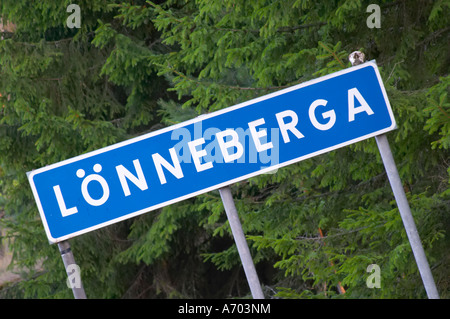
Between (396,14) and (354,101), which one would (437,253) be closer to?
(396,14)

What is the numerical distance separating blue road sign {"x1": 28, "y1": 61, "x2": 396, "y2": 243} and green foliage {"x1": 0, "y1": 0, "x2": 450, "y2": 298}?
1.53m

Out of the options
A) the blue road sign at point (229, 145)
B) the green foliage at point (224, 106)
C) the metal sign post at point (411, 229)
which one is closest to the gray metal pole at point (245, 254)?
the blue road sign at point (229, 145)

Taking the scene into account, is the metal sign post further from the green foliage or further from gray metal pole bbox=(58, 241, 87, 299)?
the green foliage

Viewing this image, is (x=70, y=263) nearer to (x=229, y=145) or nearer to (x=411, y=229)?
(x=229, y=145)

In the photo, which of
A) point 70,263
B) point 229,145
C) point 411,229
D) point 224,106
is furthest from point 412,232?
point 224,106

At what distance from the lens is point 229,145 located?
2070 millimetres

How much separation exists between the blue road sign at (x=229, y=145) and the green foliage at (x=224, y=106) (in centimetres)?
153

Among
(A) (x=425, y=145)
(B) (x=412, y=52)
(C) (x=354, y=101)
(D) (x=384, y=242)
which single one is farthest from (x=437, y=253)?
(C) (x=354, y=101)

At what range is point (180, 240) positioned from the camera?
34.5 feet

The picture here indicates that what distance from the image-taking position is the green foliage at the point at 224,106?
4.94 m

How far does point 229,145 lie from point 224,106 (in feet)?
11.9

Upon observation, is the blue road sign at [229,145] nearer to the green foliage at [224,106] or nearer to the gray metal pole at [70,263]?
the gray metal pole at [70,263]

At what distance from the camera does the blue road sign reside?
80.0 inches

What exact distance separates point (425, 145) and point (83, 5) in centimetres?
532
